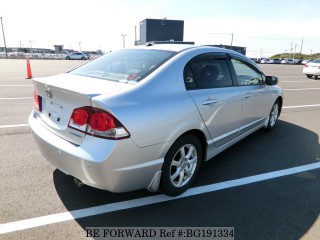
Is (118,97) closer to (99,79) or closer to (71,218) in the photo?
(99,79)

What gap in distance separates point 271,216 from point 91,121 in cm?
207

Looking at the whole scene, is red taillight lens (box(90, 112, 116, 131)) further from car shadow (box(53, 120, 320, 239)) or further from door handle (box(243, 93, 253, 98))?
door handle (box(243, 93, 253, 98))

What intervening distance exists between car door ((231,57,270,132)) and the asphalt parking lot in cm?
59

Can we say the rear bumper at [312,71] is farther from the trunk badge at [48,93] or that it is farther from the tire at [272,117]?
the trunk badge at [48,93]

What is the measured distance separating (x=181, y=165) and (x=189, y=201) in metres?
0.41

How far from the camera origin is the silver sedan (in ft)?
8.36

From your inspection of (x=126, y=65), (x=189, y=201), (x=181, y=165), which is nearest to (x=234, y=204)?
(x=189, y=201)

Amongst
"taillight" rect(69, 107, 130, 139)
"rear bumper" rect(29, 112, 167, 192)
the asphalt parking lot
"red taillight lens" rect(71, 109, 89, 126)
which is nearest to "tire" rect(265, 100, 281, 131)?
the asphalt parking lot

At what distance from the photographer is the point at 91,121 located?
256cm

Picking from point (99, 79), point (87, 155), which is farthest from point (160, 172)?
point (99, 79)

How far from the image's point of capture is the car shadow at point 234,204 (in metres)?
2.85

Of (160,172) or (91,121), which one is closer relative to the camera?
(91,121)

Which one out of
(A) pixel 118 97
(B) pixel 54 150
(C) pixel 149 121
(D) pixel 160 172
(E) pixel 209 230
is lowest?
Result: (E) pixel 209 230

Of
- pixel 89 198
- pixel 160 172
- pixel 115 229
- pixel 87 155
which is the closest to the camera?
pixel 87 155
